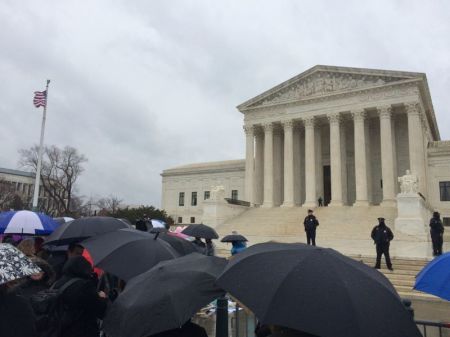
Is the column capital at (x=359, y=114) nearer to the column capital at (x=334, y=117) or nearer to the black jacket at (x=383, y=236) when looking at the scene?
the column capital at (x=334, y=117)

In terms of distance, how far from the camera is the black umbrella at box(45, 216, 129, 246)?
284 inches

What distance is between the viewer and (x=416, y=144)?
35.7 m

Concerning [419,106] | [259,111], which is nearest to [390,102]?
[419,106]

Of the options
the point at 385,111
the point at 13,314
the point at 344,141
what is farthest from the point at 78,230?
the point at 344,141

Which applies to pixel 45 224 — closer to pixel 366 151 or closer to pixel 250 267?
pixel 250 267

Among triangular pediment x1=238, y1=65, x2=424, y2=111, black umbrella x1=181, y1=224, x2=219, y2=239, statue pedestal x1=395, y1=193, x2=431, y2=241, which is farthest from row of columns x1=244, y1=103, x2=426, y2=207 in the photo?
black umbrella x1=181, y1=224, x2=219, y2=239

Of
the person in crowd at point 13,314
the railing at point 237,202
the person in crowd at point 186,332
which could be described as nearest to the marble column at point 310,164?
the railing at point 237,202

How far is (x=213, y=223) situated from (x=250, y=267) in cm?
3172

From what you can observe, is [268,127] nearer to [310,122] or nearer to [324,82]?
[310,122]

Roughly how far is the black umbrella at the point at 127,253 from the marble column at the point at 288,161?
3581 centimetres

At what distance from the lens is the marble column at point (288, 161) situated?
40969mm

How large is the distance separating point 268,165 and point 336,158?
7593 millimetres

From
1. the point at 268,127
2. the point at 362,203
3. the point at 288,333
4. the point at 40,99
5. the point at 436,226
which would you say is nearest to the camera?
the point at 288,333

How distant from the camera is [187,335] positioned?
3906 mm
